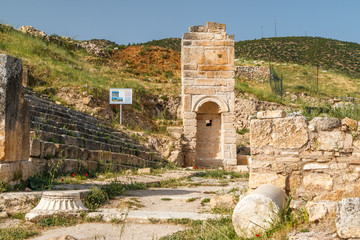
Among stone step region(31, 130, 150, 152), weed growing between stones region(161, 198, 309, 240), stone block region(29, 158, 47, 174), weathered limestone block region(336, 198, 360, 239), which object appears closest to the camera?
weathered limestone block region(336, 198, 360, 239)

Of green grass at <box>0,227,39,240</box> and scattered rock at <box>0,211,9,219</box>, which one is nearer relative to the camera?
green grass at <box>0,227,39,240</box>

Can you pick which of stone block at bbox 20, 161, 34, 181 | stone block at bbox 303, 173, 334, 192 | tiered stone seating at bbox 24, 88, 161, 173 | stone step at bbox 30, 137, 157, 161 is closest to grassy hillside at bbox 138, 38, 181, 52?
tiered stone seating at bbox 24, 88, 161, 173

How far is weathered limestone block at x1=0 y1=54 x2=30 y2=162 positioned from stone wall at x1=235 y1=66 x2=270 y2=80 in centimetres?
2445

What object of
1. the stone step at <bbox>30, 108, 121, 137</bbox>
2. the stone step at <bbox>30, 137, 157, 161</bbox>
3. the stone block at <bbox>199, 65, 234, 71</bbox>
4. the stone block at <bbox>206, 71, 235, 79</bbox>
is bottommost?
the stone step at <bbox>30, 137, 157, 161</bbox>

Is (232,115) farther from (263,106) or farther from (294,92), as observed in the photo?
(294,92)

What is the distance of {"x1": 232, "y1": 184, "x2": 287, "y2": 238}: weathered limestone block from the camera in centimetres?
380

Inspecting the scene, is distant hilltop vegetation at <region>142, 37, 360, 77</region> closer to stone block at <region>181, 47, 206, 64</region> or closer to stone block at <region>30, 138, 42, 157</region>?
stone block at <region>181, 47, 206, 64</region>

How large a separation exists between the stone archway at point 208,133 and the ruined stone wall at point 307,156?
10.4m

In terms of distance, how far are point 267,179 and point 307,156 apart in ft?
2.06

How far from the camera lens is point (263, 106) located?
2223 centimetres

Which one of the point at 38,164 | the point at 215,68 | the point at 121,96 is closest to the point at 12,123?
the point at 38,164

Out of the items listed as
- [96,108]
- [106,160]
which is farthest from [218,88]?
[106,160]

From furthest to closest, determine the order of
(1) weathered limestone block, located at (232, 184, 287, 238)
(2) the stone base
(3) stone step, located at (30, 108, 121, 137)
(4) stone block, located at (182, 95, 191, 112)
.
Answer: (4) stone block, located at (182, 95, 191, 112)
(3) stone step, located at (30, 108, 121, 137)
(2) the stone base
(1) weathered limestone block, located at (232, 184, 287, 238)

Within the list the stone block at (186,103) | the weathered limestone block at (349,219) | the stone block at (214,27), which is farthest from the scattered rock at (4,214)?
the stone block at (214,27)
